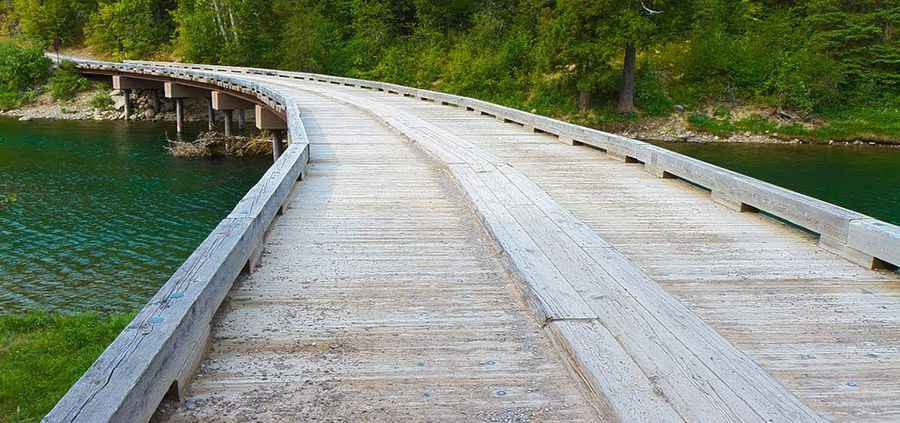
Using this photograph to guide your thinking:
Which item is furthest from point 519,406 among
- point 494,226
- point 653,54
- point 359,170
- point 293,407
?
point 653,54

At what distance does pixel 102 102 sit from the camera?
42.6 meters

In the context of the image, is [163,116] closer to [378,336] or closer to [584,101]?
[584,101]

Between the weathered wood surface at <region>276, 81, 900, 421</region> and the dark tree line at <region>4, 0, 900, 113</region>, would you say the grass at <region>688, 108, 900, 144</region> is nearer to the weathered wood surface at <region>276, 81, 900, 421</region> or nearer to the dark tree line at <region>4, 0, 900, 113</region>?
the dark tree line at <region>4, 0, 900, 113</region>

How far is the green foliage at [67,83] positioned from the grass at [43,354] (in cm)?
3996

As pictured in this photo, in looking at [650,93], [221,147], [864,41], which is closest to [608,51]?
[650,93]

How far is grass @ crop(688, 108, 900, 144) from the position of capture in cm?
3139

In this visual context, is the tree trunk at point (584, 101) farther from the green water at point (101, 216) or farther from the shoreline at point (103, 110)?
the shoreline at point (103, 110)

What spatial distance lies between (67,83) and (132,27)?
1140 cm

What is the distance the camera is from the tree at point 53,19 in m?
58.3

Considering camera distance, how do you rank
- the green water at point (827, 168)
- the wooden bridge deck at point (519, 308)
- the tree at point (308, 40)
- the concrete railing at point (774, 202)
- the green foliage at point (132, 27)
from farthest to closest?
1. the green foliage at point (132, 27)
2. the tree at point (308, 40)
3. the green water at point (827, 168)
4. the concrete railing at point (774, 202)
5. the wooden bridge deck at point (519, 308)

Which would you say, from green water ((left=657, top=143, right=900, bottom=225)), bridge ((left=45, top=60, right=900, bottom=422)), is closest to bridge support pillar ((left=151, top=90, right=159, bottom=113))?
green water ((left=657, top=143, right=900, bottom=225))

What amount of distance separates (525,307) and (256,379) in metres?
1.67

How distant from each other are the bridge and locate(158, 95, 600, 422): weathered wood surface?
1 centimetres

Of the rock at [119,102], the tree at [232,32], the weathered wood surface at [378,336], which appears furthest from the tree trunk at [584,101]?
the weathered wood surface at [378,336]
